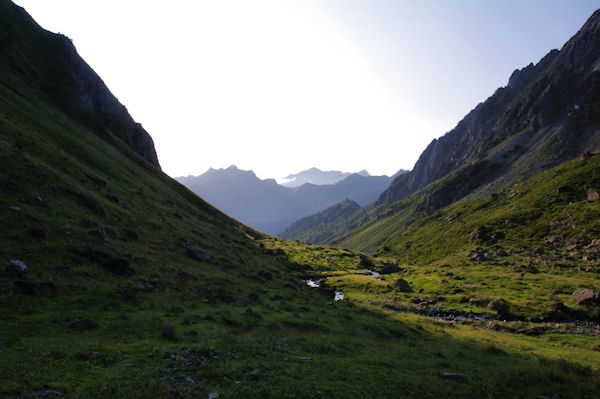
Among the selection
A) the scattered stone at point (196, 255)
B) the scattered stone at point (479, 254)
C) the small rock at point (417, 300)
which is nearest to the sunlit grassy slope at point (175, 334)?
the scattered stone at point (196, 255)

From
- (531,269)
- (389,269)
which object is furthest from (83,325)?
(389,269)

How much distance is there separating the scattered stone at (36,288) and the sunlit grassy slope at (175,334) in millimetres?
104

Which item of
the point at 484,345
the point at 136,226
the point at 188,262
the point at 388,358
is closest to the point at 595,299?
the point at 484,345

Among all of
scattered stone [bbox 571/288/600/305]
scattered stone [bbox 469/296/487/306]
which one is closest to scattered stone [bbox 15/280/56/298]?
scattered stone [bbox 469/296/487/306]

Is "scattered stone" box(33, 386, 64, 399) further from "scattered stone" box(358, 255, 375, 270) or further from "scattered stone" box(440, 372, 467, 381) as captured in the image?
"scattered stone" box(358, 255, 375, 270)

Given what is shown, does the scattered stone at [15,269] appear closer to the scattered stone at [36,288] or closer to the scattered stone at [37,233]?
the scattered stone at [36,288]

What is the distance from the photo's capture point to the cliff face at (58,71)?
99.1 meters

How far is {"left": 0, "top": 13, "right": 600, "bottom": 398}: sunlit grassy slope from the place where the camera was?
14977 millimetres

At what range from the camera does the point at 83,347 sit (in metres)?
16.4

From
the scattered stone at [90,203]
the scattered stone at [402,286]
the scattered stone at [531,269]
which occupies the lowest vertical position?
the scattered stone at [90,203]

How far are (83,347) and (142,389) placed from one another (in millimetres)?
6169

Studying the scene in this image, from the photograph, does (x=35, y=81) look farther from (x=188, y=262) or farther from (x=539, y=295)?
(x=539, y=295)

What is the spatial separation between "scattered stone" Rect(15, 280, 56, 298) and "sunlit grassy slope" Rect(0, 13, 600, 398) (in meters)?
0.10

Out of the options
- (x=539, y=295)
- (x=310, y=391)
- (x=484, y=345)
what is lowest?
(x=310, y=391)
